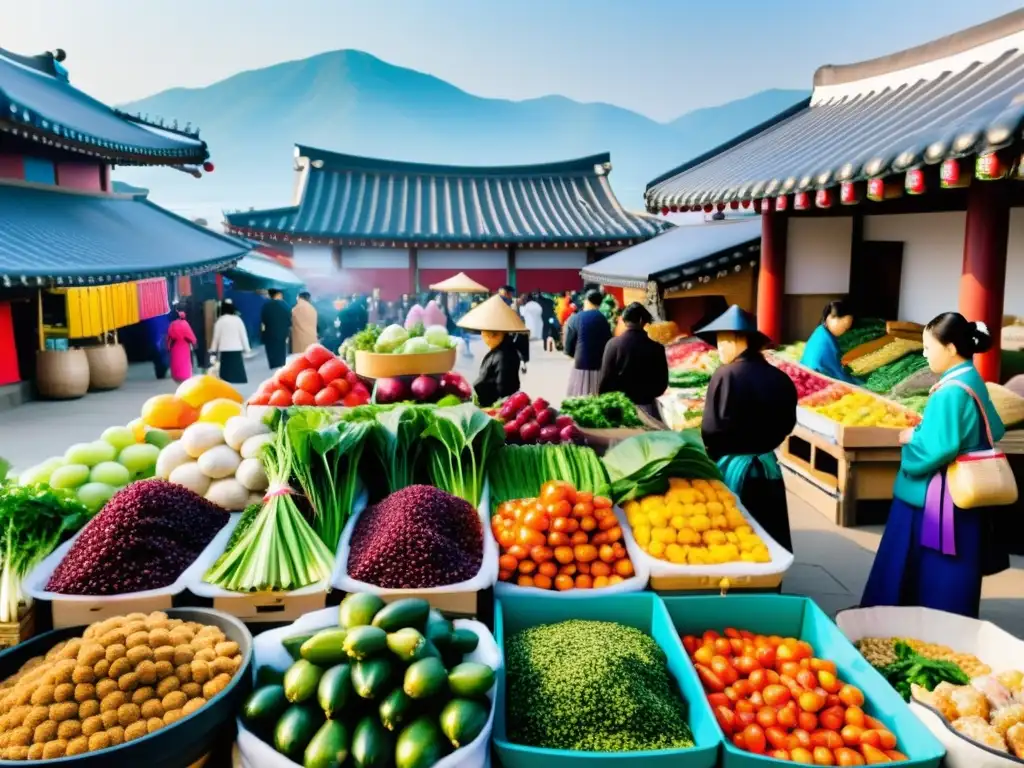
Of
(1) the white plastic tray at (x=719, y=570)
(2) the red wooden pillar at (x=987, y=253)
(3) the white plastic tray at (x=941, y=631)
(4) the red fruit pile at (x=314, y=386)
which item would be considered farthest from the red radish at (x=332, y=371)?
(2) the red wooden pillar at (x=987, y=253)

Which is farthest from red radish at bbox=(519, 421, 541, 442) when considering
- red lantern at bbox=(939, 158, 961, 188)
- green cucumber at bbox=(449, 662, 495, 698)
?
red lantern at bbox=(939, 158, 961, 188)

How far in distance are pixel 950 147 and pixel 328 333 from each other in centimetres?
1256

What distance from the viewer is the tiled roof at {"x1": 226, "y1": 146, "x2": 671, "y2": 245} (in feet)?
67.6

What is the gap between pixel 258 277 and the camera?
23344 mm

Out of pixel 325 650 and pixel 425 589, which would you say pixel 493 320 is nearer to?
pixel 425 589

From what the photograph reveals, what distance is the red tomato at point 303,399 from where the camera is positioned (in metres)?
4.76

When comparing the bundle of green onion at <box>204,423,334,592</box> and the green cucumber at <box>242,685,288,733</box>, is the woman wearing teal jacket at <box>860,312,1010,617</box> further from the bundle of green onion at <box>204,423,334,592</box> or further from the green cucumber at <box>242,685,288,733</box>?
the green cucumber at <box>242,685,288,733</box>

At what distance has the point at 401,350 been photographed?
525cm

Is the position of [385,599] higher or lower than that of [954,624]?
higher

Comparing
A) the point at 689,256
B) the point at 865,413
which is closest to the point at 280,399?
the point at 865,413

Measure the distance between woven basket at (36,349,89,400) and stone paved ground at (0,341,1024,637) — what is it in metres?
0.28

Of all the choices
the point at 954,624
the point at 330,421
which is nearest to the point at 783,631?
the point at 954,624

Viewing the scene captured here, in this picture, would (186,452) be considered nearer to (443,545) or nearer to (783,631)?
(443,545)

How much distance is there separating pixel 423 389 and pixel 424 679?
290cm
